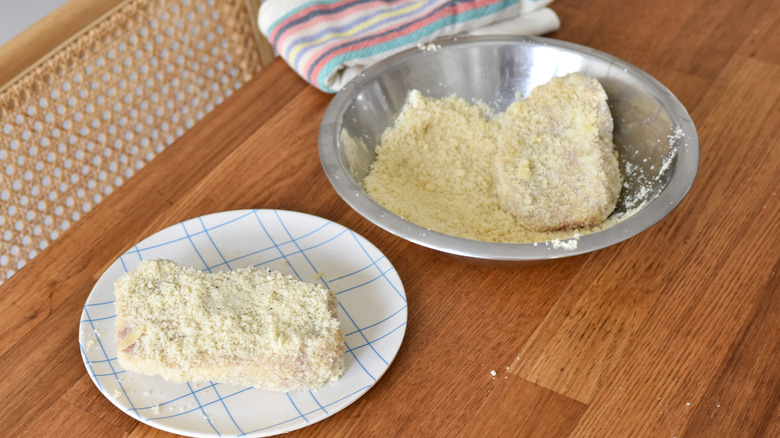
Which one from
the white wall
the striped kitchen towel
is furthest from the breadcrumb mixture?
the white wall

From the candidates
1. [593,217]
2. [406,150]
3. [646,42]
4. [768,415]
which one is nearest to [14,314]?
[406,150]

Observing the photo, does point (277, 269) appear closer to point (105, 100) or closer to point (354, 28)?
point (354, 28)

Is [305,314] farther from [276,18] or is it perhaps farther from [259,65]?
[259,65]

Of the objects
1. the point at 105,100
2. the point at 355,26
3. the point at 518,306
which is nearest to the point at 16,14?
the point at 105,100

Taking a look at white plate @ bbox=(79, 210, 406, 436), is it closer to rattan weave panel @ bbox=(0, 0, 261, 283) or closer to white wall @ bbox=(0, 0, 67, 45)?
rattan weave panel @ bbox=(0, 0, 261, 283)

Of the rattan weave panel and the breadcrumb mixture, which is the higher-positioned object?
the rattan weave panel

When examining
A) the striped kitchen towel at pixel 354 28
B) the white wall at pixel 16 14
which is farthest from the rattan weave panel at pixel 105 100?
the white wall at pixel 16 14
